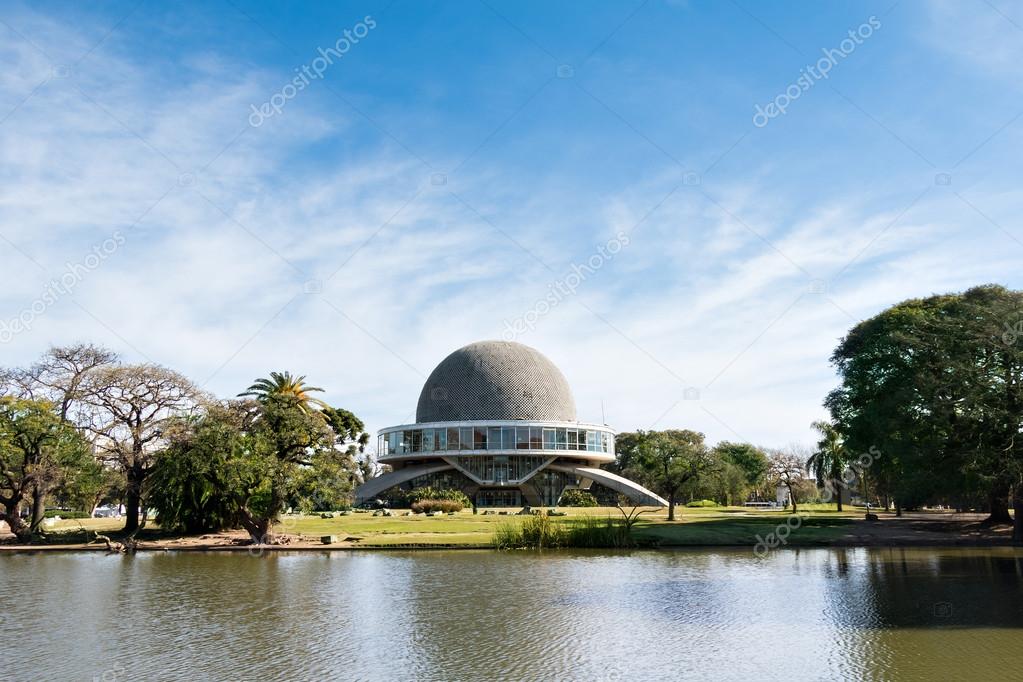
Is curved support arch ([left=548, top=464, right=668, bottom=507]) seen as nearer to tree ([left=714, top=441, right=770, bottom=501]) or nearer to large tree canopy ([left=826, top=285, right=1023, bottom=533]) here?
tree ([left=714, top=441, right=770, bottom=501])

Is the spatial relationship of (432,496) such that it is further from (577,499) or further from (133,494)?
(133,494)

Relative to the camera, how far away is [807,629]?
1373 centimetres

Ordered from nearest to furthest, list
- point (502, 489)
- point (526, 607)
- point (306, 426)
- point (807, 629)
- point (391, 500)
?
point (807, 629) → point (526, 607) → point (306, 426) → point (391, 500) → point (502, 489)

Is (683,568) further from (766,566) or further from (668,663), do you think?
(668,663)

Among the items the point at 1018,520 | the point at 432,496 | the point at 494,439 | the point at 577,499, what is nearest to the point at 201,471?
the point at 1018,520

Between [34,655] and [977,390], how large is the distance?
2743 cm

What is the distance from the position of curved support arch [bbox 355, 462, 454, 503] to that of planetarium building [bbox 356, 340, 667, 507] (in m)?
0.09

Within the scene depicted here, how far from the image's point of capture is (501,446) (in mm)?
75875

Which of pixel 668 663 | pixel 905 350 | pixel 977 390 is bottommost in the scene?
pixel 668 663

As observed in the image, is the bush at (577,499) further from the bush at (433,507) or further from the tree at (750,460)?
the tree at (750,460)

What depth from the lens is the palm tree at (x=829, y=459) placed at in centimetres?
5841

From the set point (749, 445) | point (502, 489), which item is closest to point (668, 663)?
point (502, 489)

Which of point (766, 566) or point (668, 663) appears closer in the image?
point (668, 663)

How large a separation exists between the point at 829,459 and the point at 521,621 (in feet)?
169
